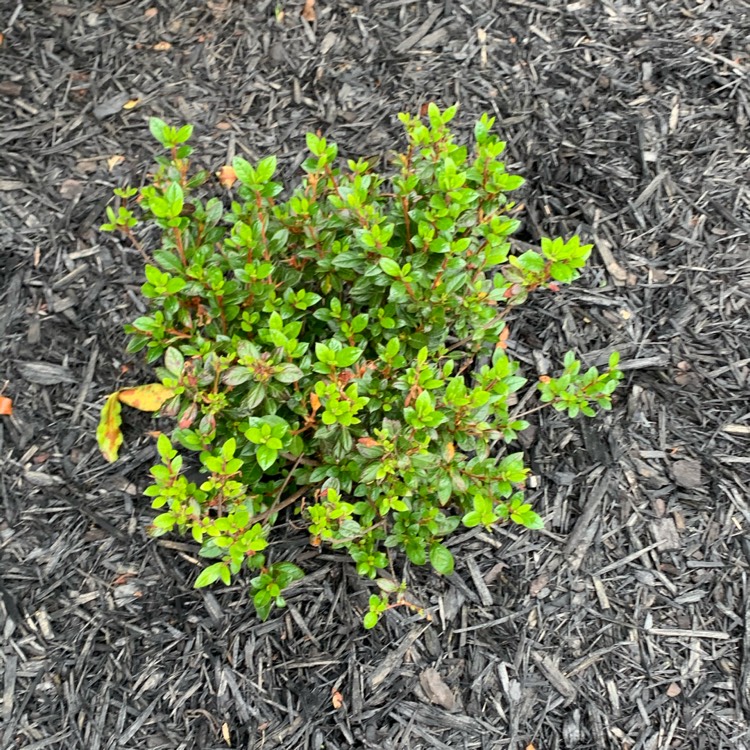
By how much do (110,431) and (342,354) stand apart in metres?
1.23

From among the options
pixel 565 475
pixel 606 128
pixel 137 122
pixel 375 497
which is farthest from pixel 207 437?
pixel 606 128

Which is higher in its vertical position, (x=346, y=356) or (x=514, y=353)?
(x=346, y=356)

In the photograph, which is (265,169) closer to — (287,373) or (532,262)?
(287,373)

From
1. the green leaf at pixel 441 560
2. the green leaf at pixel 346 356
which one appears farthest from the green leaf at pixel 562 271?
the green leaf at pixel 441 560

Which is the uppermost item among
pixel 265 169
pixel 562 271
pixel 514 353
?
pixel 265 169

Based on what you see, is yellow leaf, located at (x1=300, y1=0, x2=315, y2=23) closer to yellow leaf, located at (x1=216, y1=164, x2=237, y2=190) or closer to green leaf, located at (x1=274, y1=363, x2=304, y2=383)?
yellow leaf, located at (x1=216, y1=164, x2=237, y2=190)

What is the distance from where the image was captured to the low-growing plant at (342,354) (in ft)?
6.62

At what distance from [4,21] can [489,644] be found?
12.6 ft

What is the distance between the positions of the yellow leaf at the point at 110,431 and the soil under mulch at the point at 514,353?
2.6 inches

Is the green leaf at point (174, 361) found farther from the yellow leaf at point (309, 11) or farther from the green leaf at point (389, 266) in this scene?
the yellow leaf at point (309, 11)

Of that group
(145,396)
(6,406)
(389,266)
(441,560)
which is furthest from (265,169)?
(6,406)

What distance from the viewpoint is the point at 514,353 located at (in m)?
2.88

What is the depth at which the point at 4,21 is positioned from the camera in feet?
11.6

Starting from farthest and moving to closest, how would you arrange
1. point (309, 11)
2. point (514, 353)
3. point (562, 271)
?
point (309, 11)
point (514, 353)
point (562, 271)
